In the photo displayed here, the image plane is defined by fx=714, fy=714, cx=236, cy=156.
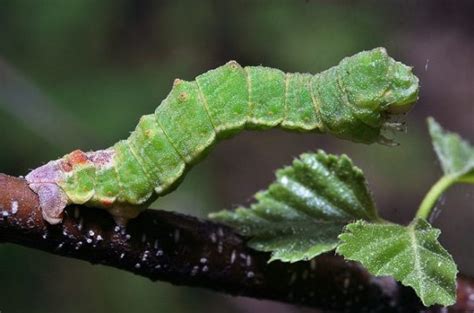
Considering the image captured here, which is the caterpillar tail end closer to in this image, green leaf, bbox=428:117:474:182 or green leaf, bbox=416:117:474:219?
green leaf, bbox=416:117:474:219

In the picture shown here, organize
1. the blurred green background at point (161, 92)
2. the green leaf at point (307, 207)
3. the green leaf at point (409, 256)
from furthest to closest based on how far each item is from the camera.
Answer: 1. the blurred green background at point (161, 92)
2. the green leaf at point (307, 207)
3. the green leaf at point (409, 256)

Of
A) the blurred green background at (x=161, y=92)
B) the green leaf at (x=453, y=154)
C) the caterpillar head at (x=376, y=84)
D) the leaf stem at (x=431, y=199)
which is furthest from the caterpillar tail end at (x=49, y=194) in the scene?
the blurred green background at (x=161, y=92)

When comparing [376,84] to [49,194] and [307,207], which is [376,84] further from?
[49,194]

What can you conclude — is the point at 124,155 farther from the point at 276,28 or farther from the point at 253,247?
the point at 276,28

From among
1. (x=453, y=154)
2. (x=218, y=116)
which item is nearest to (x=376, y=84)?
(x=218, y=116)

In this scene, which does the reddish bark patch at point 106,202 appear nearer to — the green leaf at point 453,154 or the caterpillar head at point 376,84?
the caterpillar head at point 376,84

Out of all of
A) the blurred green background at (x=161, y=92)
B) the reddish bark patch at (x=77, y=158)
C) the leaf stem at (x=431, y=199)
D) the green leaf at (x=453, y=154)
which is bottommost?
the leaf stem at (x=431, y=199)
